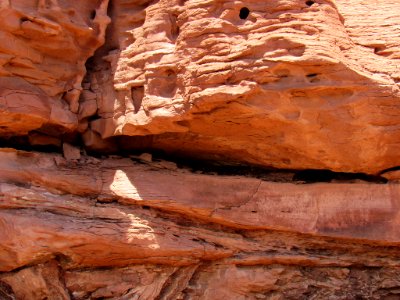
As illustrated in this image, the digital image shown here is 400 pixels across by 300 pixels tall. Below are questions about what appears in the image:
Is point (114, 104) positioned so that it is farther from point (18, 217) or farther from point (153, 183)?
point (18, 217)

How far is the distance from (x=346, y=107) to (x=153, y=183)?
1591 mm

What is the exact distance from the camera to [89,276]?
4539 mm

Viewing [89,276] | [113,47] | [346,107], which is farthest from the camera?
[113,47]

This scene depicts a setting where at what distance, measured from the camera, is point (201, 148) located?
4844 mm

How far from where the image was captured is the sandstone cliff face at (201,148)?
167 inches

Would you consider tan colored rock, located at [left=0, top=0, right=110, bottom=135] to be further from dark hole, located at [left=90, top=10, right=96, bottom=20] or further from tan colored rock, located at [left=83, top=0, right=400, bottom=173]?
tan colored rock, located at [left=83, top=0, right=400, bottom=173]

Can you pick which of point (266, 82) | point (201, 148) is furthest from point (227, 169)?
point (266, 82)

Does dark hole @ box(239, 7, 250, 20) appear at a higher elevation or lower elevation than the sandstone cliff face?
higher

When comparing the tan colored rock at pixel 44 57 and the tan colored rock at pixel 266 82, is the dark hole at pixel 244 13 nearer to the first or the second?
the tan colored rock at pixel 266 82

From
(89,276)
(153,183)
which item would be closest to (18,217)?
(89,276)

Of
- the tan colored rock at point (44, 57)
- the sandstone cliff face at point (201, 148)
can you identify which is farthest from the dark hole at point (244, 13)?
the tan colored rock at point (44, 57)

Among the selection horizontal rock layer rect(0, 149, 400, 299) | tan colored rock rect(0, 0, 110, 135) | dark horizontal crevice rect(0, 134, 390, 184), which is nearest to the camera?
tan colored rock rect(0, 0, 110, 135)

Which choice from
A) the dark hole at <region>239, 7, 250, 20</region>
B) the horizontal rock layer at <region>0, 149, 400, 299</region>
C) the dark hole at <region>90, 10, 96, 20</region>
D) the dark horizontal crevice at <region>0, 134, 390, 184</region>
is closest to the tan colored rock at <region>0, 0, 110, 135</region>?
the dark hole at <region>90, 10, 96, 20</region>

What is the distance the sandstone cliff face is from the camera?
13.9 ft
